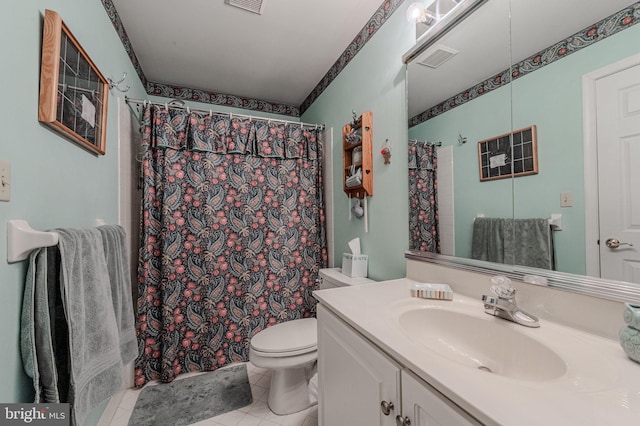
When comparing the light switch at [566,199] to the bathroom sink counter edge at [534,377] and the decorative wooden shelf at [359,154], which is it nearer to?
the bathroom sink counter edge at [534,377]

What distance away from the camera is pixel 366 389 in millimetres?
739

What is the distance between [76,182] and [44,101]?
0.36m

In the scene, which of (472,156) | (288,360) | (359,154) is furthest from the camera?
(359,154)

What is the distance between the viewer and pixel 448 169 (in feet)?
3.69

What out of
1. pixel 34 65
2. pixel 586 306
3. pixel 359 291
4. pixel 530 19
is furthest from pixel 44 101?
pixel 586 306

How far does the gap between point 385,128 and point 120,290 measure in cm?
153

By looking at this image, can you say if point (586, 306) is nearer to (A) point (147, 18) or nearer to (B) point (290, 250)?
(B) point (290, 250)

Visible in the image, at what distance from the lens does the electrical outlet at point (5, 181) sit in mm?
616

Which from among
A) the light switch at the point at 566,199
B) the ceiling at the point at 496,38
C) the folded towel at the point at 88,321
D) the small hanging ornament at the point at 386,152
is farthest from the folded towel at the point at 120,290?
the light switch at the point at 566,199

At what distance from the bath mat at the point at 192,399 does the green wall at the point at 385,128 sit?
1.16m

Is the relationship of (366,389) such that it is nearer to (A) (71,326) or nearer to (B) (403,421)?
(B) (403,421)

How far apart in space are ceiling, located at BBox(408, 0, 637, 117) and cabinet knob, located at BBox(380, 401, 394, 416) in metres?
1.14

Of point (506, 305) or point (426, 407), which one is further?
point (506, 305)

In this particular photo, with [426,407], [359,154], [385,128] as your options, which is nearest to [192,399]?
[426,407]
